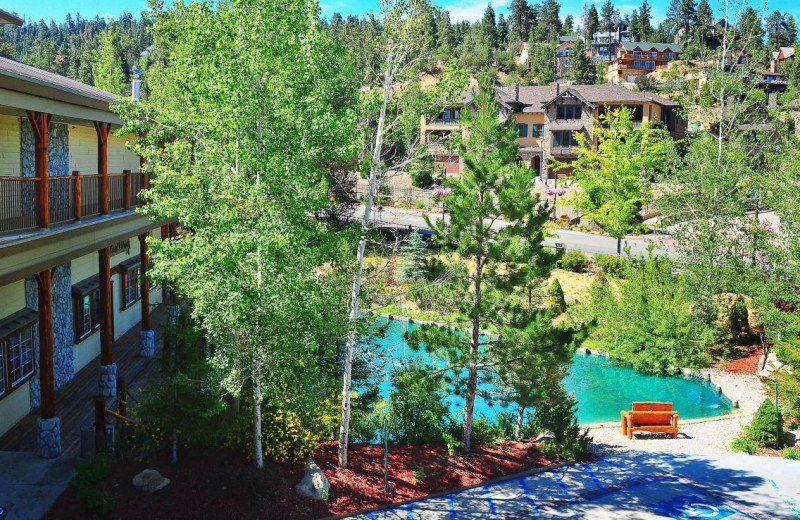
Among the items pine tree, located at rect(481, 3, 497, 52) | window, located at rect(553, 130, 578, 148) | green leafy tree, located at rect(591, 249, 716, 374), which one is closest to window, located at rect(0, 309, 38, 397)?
green leafy tree, located at rect(591, 249, 716, 374)

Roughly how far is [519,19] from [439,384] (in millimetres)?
134372

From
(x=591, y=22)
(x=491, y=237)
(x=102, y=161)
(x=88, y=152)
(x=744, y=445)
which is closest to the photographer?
(x=491, y=237)

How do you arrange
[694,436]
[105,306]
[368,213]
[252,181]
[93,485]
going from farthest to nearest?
1. [694,436]
2. [105,306]
3. [368,213]
4. [252,181]
5. [93,485]

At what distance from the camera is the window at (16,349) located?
51.2ft

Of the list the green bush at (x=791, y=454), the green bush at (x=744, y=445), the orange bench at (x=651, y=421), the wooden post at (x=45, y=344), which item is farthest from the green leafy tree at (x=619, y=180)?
the wooden post at (x=45, y=344)

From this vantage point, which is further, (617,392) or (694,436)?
(617,392)

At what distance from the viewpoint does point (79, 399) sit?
57.9 feet

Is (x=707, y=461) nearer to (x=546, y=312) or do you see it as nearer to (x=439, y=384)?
(x=546, y=312)

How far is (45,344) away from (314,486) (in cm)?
585

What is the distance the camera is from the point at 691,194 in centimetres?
2848

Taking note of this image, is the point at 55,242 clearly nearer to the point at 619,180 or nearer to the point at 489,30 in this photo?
the point at 619,180

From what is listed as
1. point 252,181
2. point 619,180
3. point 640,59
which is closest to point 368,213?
point 252,181

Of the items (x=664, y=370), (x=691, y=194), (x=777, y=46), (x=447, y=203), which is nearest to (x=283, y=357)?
(x=447, y=203)

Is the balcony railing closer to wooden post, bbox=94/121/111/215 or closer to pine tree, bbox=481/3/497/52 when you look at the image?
wooden post, bbox=94/121/111/215
